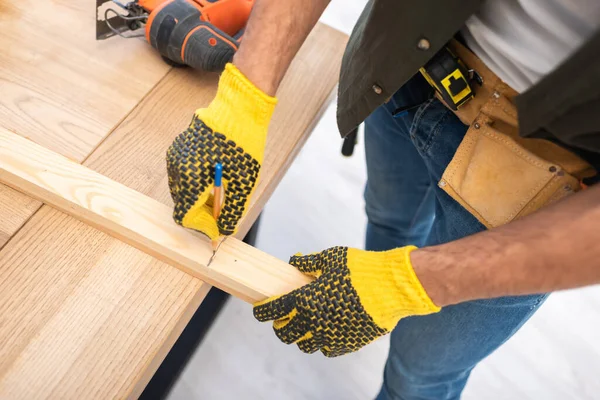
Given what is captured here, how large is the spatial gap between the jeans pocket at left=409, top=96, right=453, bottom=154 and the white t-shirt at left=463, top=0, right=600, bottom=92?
0.11m

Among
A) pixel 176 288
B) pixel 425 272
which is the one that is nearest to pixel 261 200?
pixel 176 288

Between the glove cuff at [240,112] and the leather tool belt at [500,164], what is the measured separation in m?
0.30

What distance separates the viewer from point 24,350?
79 cm

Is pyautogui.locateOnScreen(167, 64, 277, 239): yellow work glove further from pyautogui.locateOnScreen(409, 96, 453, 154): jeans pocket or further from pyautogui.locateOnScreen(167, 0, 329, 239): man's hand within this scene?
pyautogui.locateOnScreen(409, 96, 453, 154): jeans pocket

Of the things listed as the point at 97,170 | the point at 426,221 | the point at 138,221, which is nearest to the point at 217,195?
the point at 138,221

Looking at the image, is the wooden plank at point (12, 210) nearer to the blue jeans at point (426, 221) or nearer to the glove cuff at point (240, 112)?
the glove cuff at point (240, 112)

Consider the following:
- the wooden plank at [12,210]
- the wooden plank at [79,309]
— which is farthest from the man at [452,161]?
the wooden plank at [12,210]

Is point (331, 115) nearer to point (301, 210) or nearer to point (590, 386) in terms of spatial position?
point (301, 210)

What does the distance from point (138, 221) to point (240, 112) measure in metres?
0.26

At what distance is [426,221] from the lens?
1.40m

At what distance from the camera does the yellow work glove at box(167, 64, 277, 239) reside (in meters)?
0.81

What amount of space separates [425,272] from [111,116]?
68 cm

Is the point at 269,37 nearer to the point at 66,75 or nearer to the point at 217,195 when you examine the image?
the point at 217,195

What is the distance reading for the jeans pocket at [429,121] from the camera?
868 mm
